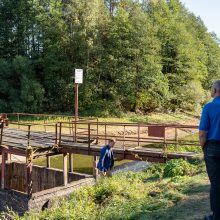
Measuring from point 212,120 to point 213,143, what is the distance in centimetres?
31

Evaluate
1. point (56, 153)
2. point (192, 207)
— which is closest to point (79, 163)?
point (56, 153)

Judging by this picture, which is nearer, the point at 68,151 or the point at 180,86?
the point at 68,151

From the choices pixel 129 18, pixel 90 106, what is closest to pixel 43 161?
pixel 90 106

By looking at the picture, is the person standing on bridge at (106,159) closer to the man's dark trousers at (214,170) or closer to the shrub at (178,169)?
the shrub at (178,169)

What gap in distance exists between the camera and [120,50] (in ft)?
134

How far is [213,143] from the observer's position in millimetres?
4840

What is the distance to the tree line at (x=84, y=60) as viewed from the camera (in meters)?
40.7

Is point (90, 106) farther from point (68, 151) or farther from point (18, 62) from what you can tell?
Result: point (68, 151)

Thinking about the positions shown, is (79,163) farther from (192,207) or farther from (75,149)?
Result: (192,207)

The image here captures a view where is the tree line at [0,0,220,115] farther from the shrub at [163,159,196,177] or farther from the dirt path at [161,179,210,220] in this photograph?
the dirt path at [161,179,210,220]

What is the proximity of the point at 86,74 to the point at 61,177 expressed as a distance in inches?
1042

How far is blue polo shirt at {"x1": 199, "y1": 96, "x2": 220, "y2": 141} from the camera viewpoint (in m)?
4.84

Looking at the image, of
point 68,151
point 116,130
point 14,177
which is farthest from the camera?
point 116,130

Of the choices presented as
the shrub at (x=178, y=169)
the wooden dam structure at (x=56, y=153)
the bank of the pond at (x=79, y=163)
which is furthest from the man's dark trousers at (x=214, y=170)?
the bank of the pond at (x=79, y=163)
